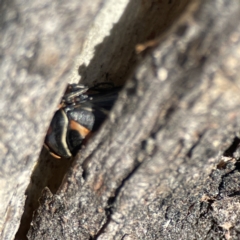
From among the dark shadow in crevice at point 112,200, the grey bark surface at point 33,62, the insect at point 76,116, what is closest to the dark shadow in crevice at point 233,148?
the dark shadow in crevice at point 112,200

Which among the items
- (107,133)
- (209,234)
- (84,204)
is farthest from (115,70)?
Answer: (209,234)

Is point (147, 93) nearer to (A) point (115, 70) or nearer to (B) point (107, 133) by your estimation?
(B) point (107, 133)

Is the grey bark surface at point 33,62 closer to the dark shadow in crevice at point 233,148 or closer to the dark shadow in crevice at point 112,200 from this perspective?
the dark shadow in crevice at point 112,200

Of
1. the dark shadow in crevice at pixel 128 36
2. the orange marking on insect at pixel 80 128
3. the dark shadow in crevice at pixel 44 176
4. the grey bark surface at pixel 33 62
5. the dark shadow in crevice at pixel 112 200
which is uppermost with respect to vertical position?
the grey bark surface at pixel 33 62

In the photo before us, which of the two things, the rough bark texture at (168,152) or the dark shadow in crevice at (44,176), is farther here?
the dark shadow in crevice at (44,176)

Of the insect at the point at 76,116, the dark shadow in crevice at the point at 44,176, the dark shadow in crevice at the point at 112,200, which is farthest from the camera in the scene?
the dark shadow in crevice at the point at 44,176

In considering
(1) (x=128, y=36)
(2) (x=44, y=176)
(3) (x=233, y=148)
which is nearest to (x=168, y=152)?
(3) (x=233, y=148)

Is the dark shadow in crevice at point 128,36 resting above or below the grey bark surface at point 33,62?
below

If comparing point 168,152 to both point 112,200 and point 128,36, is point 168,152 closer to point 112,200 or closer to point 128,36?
point 112,200
